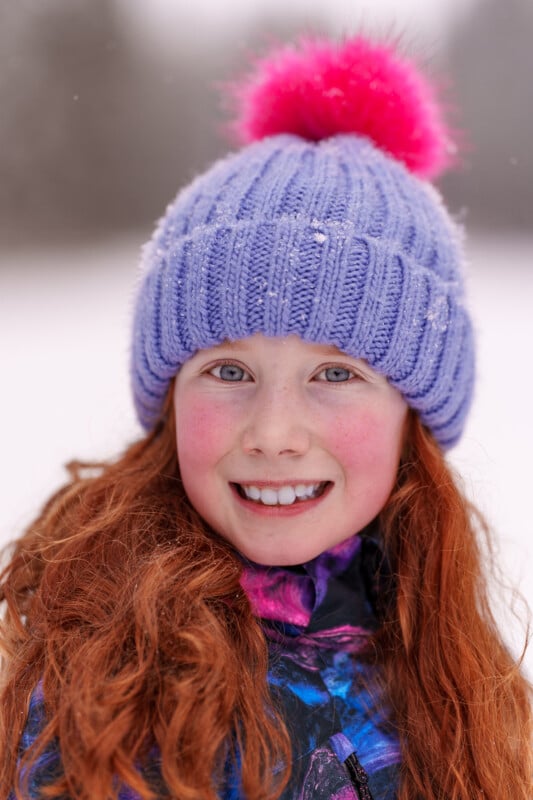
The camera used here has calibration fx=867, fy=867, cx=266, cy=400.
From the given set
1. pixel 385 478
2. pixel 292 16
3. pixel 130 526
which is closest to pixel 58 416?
pixel 130 526

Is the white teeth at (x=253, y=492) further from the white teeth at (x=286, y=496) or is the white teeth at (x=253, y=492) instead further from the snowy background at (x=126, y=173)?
the snowy background at (x=126, y=173)

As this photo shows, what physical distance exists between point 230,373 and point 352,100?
1.85 ft

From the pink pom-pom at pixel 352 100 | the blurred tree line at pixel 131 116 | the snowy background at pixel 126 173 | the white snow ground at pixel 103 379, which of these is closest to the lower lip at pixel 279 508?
the white snow ground at pixel 103 379

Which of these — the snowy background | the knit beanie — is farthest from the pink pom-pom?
the snowy background

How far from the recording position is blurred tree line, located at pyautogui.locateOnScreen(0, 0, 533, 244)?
4246 millimetres

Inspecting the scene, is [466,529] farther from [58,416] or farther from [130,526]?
[58,416]

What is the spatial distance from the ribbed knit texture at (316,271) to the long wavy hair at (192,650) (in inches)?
6.7

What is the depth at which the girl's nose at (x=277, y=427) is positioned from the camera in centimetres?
123

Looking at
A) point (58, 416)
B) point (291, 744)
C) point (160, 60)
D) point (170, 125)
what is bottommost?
point (291, 744)

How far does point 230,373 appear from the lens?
1.33m

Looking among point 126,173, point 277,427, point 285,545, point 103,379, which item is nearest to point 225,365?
point 277,427

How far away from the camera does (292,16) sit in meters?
4.15

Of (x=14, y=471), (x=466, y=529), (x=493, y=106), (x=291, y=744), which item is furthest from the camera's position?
(x=493, y=106)

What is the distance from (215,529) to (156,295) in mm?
388
